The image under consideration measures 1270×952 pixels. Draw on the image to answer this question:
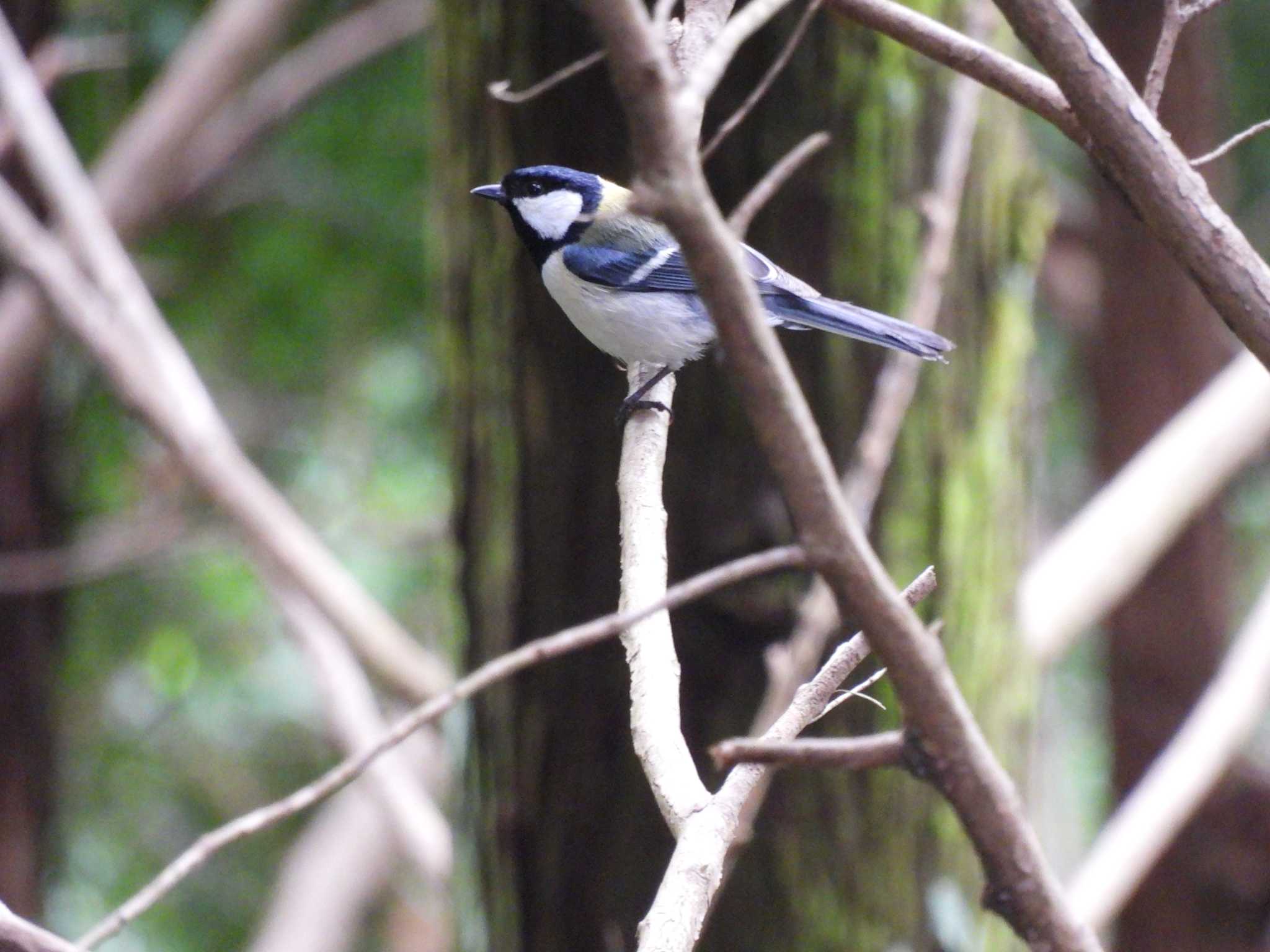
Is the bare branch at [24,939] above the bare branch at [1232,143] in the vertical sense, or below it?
below

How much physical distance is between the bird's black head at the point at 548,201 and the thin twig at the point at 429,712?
1.47 metres

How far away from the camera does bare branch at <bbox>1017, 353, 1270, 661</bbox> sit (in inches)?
114

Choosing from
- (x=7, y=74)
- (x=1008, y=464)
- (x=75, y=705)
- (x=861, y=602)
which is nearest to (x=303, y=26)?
(x=7, y=74)

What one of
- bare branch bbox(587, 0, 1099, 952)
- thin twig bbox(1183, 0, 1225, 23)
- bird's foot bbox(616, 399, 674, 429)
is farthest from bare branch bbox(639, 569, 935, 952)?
bird's foot bbox(616, 399, 674, 429)

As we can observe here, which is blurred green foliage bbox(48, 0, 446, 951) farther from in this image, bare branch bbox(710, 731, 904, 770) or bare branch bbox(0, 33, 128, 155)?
bare branch bbox(710, 731, 904, 770)

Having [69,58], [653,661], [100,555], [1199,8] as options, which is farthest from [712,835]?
[69,58]

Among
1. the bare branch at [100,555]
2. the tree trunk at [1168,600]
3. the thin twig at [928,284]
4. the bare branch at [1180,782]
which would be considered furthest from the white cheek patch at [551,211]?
the tree trunk at [1168,600]

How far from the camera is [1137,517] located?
9.55 feet

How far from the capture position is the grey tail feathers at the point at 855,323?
1803 mm

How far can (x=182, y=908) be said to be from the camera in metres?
5.16

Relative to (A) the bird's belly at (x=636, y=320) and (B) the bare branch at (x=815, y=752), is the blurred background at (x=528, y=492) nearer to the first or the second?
(A) the bird's belly at (x=636, y=320)

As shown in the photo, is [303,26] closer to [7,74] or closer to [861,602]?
[7,74]

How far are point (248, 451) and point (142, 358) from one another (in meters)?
2.08

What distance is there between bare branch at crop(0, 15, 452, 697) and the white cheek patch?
1084 mm
